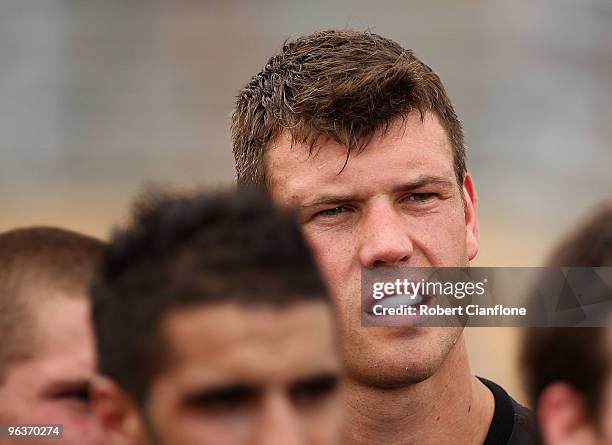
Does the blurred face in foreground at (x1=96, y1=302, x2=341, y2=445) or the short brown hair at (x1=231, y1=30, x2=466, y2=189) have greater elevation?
the short brown hair at (x1=231, y1=30, x2=466, y2=189)

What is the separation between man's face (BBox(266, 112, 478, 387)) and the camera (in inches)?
73.8

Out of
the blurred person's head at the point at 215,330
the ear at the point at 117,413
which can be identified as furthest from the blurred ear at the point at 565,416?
the ear at the point at 117,413

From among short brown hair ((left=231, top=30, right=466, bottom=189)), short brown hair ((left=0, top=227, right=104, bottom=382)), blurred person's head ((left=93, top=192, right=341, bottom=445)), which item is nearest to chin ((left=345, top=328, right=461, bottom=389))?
short brown hair ((left=231, top=30, right=466, bottom=189))

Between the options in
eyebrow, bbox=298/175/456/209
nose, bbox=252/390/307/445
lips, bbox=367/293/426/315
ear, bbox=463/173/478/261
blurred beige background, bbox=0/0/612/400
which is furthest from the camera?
blurred beige background, bbox=0/0/612/400

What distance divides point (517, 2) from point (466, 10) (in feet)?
1.92

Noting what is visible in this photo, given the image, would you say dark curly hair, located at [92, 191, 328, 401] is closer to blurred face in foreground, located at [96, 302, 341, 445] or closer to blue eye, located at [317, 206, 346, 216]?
blurred face in foreground, located at [96, 302, 341, 445]

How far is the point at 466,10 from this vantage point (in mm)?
6770

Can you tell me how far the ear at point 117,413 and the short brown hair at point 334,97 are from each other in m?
0.97

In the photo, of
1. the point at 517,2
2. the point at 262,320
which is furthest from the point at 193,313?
the point at 517,2

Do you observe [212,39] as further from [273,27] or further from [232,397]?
[232,397]

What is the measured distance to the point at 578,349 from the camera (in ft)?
4.19

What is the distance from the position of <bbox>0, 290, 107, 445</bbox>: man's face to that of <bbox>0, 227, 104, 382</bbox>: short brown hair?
2 centimetres

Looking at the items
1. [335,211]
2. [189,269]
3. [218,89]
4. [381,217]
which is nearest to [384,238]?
[381,217]

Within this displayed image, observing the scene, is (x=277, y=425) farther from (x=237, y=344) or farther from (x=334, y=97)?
(x=334, y=97)
